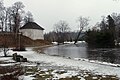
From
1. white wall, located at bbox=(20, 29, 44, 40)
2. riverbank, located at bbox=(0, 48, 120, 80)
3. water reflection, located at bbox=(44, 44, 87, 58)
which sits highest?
white wall, located at bbox=(20, 29, 44, 40)

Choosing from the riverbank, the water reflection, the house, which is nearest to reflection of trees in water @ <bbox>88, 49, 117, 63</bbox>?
the water reflection

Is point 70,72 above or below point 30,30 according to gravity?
below

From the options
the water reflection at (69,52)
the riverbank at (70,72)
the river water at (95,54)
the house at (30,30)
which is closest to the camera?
the riverbank at (70,72)

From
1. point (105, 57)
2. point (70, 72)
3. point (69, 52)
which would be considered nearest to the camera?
point (70, 72)

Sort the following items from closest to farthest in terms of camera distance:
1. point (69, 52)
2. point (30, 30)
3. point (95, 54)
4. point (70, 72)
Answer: point (70, 72), point (95, 54), point (69, 52), point (30, 30)

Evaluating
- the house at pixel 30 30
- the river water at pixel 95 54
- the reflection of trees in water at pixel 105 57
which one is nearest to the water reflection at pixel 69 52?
the river water at pixel 95 54

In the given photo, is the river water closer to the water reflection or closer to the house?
the water reflection

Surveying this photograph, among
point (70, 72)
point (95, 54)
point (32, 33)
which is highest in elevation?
point (32, 33)

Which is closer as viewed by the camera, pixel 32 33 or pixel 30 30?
pixel 30 30

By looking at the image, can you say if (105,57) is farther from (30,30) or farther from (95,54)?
(30,30)

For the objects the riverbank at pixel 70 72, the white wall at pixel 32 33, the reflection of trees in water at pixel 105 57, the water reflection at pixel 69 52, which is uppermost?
the white wall at pixel 32 33

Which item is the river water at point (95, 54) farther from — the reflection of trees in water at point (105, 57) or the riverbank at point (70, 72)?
the riverbank at point (70, 72)

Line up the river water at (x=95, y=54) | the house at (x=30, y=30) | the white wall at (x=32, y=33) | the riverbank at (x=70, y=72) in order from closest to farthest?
the riverbank at (x=70, y=72) → the river water at (x=95, y=54) → the house at (x=30, y=30) → the white wall at (x=32, y=33)

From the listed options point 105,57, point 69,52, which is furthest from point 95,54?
point 69,52
